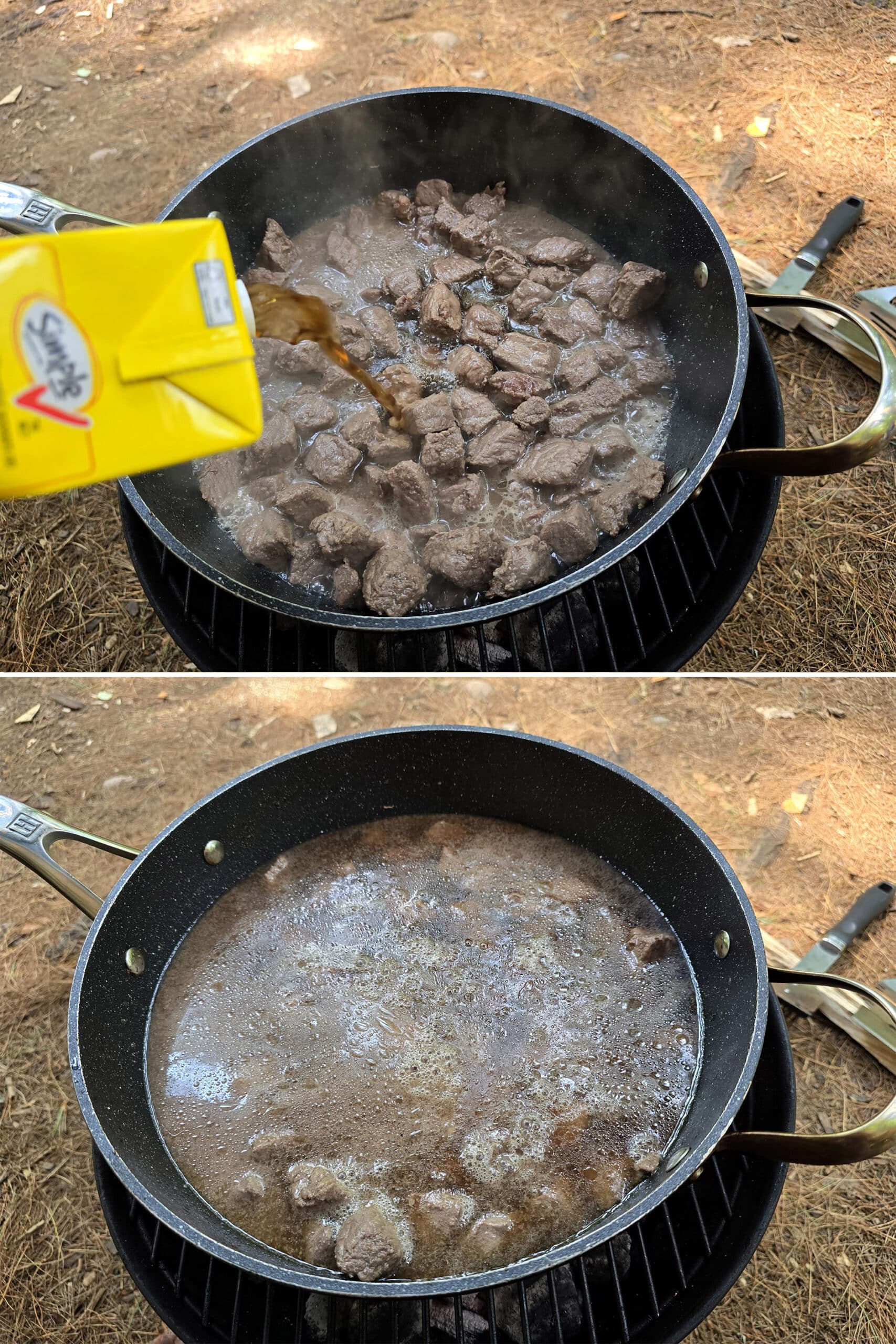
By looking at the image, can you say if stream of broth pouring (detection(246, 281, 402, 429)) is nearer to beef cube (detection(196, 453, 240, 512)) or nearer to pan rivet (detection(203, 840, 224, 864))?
beef cube (detection(196, 453, 240, 512))

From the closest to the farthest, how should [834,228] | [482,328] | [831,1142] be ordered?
[831,1142] → [482,328] → [834,228]

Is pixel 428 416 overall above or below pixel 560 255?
below

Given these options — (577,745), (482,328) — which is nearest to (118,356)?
(482,328)

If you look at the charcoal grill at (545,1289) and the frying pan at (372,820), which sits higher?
the frying pan at (372,820)

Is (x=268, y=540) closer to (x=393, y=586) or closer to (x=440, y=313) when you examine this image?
(x=393, y=586)

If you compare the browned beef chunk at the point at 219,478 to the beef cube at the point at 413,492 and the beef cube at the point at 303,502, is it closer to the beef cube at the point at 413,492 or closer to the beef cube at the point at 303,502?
the beef cube at the point at 303,502

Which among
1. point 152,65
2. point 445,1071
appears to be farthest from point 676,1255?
point 152,65

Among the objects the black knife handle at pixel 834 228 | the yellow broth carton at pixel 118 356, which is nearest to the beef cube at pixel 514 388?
the yellow broth carton at pixel 118 356
